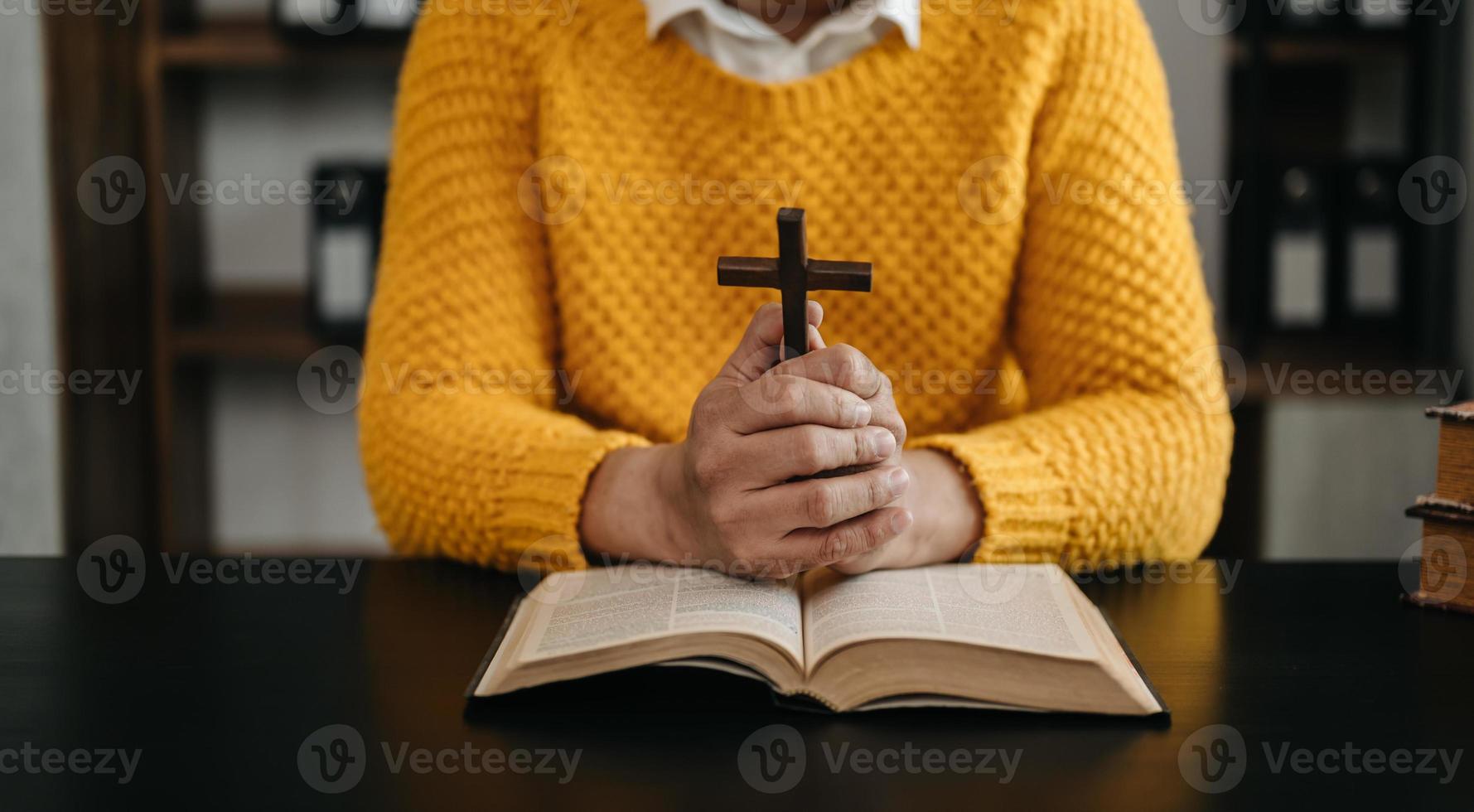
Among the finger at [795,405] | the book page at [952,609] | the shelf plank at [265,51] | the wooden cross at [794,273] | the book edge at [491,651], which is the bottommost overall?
the book edge at [491,651]

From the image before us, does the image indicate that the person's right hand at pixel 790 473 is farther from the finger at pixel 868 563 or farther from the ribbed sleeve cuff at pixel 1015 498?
the ribbed sleeve cuff at pixel 1015 498

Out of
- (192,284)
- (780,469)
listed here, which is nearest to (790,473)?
(780,469)

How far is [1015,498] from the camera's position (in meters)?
0.88

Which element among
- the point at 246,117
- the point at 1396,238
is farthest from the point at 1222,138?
the point at 246,117

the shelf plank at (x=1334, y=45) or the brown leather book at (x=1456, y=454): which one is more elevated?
the shelf plank at (x=1334, y=45)

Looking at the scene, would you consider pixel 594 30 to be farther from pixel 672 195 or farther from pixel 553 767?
pixel 553 767

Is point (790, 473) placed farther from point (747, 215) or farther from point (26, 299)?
→ point (26, 299)

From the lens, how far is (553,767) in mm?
559

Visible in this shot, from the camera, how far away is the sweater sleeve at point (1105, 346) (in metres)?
0.90

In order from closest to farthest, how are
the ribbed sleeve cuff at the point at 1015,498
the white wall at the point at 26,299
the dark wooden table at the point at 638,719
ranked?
the dark wooden table at the point at 638,719, the ribbed sleeve cuff at the point at 1015,498, the white wall at the point at 26,299

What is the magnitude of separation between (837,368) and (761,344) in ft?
0.21

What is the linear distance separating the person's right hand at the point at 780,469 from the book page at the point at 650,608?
3 centimetres

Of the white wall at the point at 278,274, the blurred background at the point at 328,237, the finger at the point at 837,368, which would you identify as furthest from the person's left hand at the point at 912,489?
the white wall at the point at 278,274

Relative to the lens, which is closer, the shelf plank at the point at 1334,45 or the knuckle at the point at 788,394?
the knuckle at the point at 788,394
